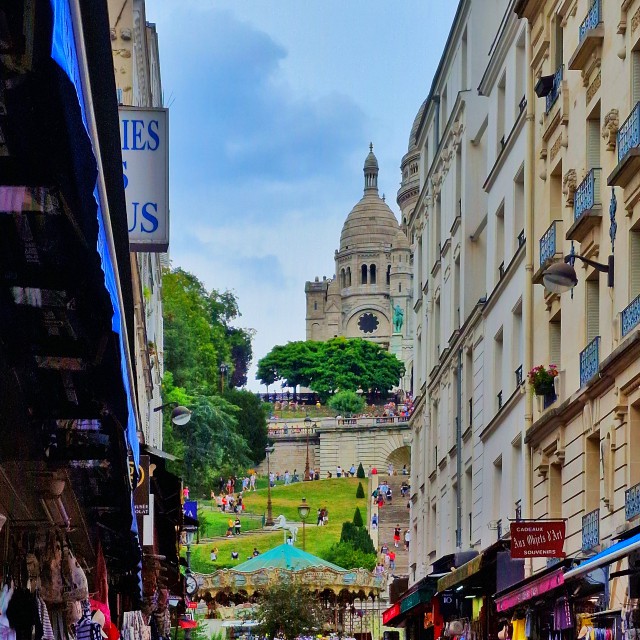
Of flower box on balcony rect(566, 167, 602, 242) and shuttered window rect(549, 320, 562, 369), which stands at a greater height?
flower box on balcony rect(566, 167, 602, 242)

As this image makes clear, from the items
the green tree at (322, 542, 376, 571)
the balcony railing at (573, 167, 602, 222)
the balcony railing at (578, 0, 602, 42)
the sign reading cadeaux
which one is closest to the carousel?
the balcony railing at (573, 167, 602, 222)

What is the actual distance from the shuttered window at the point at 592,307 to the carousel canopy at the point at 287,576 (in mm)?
28240

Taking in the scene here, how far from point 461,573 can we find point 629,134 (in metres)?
10.6

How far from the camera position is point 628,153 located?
56.1ft

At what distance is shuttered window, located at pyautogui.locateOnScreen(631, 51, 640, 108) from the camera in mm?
17734

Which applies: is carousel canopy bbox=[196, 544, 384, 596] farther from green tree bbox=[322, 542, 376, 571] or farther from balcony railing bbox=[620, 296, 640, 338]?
green tree bbox=[322, 542, 376, 571]

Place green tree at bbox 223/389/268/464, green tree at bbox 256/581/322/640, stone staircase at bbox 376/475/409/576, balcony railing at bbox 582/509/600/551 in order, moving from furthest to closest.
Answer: green tree at bbox 223/389/268/464 < stone staircase at bbox 376/475/409/576 < green tree at bbox 256/581/322/640 < balcony railing at bbox 582/509/600/551

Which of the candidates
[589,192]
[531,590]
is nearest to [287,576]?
[531,590]

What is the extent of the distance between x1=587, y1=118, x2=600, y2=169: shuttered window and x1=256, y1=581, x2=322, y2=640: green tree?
3517 centimetres

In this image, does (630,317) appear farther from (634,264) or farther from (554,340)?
(554,340)

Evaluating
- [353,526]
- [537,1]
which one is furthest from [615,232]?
[353,526]

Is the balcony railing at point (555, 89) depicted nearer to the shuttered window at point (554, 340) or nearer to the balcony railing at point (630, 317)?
the shuttered window at point (554, 340)

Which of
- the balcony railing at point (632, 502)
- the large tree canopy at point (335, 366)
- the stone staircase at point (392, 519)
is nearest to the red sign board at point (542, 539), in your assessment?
the balcony railing at point (632, 502)

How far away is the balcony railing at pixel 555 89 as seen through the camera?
22.8 m
